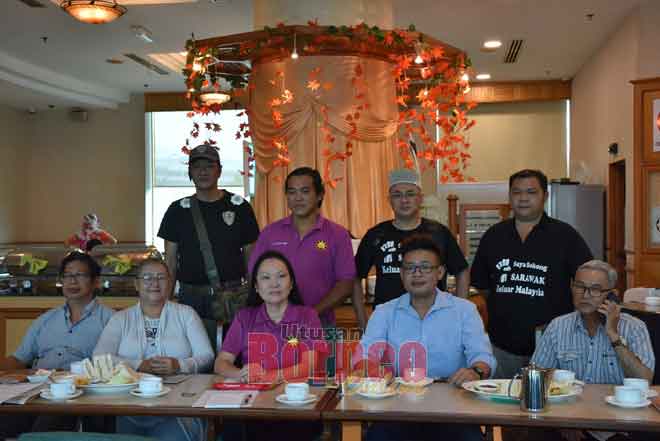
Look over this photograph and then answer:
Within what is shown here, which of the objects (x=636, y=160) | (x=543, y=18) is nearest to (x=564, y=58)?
(x=543, y=18)

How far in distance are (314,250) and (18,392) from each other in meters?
1.62

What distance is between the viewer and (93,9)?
659cm

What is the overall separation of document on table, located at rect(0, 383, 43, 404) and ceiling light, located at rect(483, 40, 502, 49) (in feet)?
27.1

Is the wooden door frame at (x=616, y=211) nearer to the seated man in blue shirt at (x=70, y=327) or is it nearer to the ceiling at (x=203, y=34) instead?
the ceiling at (x=203, y=34)

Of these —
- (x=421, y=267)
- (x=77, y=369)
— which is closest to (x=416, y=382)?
(x=421, y=267)

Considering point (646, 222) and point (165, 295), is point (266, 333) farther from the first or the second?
point (646, 222)

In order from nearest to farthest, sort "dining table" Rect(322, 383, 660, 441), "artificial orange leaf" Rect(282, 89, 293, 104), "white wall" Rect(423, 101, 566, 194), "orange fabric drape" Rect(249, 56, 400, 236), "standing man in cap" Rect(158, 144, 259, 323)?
"dining table" Rect(322, 383, 660, 441), "standing man in cap" Rect(158, 144, 259, 323), "artificial orange leaf" Rect(282, 89, 293, 104), "orange fabric drape" Rect(249, 56, 400, 236), "white wall" Rect(423, 101, 566, 194)

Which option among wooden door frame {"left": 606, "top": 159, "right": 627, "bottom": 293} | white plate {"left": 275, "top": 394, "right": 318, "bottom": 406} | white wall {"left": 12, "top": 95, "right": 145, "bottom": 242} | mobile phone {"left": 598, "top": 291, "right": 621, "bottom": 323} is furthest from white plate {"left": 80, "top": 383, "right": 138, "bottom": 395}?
white wall {"left": 12, "top": 95, "right": 145, "bottom": 242}

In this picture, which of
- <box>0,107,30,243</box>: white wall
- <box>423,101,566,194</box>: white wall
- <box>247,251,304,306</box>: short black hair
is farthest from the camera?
<box>0,107,30,243</box>: white wall

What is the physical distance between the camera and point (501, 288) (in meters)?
3.74

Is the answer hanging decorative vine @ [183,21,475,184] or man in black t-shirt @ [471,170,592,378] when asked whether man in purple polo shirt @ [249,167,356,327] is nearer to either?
man in black t-shirt @ [471,170,592,378]

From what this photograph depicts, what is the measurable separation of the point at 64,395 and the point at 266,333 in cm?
86

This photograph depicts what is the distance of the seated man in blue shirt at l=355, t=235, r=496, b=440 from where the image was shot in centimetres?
310

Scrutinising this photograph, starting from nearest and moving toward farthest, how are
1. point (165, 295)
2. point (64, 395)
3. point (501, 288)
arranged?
1. point (64, 395)
2. point (165, 295)
3. point (501, 288)
